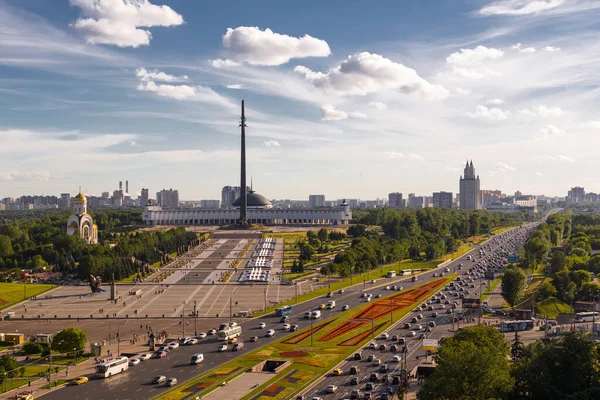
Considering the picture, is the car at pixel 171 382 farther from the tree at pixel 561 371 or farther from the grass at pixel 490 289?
the grass at pixel 490 289

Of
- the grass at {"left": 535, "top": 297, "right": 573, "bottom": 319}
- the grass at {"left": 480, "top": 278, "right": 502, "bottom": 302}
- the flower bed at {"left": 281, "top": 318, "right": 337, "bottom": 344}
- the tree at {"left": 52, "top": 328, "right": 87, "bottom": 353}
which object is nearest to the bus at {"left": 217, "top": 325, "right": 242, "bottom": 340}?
the flower bed at {"left": 281, "top": 318, "right": 337, "bottom": 344}

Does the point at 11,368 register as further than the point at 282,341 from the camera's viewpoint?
No

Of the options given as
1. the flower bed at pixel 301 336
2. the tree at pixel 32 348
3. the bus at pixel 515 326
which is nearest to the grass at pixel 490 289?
the bus at pixel 515 326

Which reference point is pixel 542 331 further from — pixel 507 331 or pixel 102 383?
pixel 102 383

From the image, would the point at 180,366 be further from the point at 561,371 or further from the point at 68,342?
the point at 561,371

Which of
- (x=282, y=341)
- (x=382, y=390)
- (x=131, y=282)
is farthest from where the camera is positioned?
(x=131, y=282)

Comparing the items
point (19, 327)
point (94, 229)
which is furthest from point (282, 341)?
point (94, 229)
